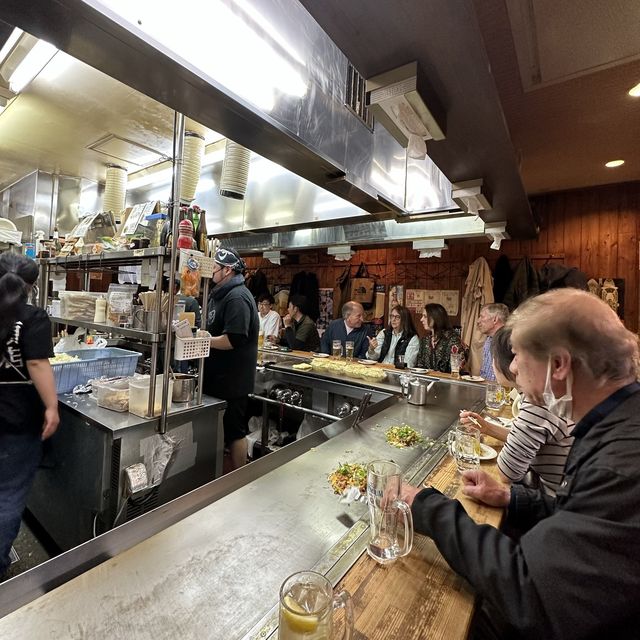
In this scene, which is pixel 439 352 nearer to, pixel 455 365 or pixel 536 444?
pixel 455 365

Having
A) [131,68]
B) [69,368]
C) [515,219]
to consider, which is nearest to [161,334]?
[69,368]

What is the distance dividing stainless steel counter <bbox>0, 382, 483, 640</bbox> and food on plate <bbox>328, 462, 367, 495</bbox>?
29 mm

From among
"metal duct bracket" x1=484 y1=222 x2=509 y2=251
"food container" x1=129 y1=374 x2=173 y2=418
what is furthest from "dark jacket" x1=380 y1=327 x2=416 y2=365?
"food container" x1=129 y1=374 x2=173 y2=418

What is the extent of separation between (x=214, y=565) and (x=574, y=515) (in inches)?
→ 31.2

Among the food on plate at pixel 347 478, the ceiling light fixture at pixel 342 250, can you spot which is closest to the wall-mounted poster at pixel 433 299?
the ceiling light fixture at pixel 342 250

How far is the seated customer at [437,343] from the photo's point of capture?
12.7ft

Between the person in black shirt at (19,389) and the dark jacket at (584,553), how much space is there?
2.01m

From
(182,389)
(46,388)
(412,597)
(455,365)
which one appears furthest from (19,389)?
(455,365)

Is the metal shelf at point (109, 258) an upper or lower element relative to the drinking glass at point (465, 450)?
upper

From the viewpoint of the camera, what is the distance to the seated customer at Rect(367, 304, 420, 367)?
415cm

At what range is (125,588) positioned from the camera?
0.75m

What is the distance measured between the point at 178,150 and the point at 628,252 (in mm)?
4308

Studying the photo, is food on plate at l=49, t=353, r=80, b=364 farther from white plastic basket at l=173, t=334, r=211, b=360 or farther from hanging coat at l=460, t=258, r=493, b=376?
hanging coat at l=460, t=258, r=493, b=376

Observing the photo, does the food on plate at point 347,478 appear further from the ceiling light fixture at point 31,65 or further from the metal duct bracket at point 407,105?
the ceiling light fixture at point 31,65
